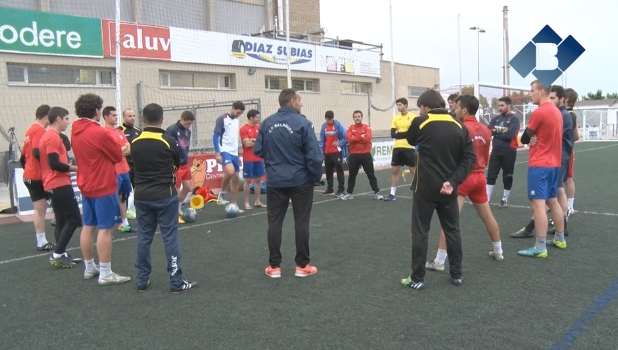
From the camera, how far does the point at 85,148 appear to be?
188 inches

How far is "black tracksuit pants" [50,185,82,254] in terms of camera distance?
5621 mm

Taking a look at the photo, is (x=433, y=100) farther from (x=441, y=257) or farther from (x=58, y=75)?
(x=58, y=75)

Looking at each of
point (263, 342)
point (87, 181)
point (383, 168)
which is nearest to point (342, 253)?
point (263, 342)

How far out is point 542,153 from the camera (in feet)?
17.8

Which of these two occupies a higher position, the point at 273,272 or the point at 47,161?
the point at 47,161

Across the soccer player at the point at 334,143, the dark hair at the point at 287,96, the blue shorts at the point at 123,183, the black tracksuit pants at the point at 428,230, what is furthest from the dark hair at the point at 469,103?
the soccer player at the point at 334,143

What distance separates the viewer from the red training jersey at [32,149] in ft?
20.4

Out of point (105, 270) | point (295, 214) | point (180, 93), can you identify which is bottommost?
point (105, 270)

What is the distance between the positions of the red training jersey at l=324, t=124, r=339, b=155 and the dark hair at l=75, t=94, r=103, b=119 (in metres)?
6.41

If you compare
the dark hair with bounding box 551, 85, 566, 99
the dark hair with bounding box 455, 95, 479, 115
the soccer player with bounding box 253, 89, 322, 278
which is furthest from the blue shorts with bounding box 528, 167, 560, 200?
the soccer player with bounding box 253, 89, 322, 278

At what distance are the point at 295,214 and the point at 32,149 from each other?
12.6 ft

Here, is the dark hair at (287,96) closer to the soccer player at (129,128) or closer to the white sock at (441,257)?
the white sock at (441,257)

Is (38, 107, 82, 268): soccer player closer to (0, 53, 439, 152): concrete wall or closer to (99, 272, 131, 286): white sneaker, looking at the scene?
(99, 272, 131, 286): white sneaker

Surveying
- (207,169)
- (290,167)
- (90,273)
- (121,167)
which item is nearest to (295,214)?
(290,167)
